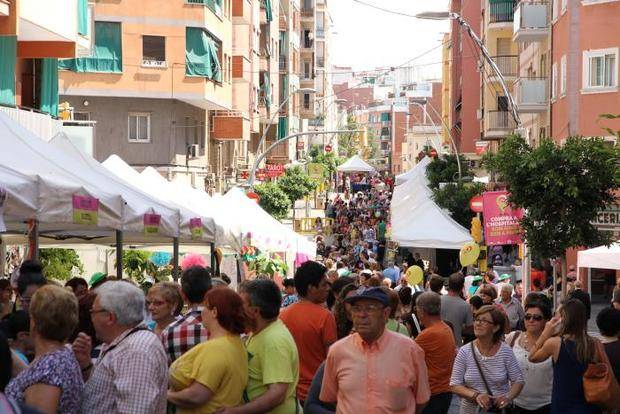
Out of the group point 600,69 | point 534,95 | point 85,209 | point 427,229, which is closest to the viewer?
point 85,209

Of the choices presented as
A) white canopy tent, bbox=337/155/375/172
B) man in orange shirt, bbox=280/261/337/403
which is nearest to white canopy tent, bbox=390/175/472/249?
man in orange shirt, bbox=280/261/337/403

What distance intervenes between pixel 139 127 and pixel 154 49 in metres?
2.60

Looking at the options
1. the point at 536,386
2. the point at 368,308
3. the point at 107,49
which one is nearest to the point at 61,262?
the point at 536,386

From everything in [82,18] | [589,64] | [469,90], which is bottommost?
[589,64]

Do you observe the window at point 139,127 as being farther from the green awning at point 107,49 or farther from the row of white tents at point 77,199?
the row of white tents at point 77,199

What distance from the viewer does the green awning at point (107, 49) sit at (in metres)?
46.4

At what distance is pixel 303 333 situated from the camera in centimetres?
1052

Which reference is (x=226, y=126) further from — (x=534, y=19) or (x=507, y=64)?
(x=507, y=64)

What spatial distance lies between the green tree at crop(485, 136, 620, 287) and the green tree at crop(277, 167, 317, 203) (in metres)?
49.5

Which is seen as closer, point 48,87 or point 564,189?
point 564,189

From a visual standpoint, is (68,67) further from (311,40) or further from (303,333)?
(311,40)

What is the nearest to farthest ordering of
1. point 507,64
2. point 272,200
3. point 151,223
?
1. point 151,223
2. point 507,64
3. point 272,200

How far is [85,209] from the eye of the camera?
13641 mm

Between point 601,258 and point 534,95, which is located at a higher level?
point 534,95
